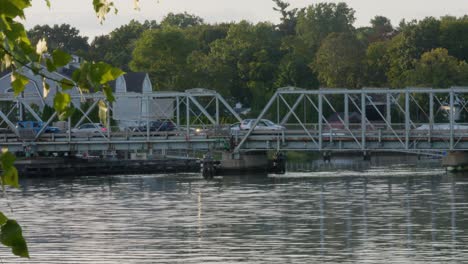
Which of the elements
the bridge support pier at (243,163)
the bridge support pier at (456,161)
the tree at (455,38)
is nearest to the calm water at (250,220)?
the bridge support pier at (456,161)

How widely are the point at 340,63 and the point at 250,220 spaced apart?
392ft

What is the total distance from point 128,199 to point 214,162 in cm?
2343

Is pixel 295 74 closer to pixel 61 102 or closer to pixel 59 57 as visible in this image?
pixel 61 102

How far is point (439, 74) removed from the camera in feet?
479

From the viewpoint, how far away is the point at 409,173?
8712 cm

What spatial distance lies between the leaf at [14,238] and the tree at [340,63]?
157200 millimetres

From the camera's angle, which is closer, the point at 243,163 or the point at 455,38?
the point at 243,163

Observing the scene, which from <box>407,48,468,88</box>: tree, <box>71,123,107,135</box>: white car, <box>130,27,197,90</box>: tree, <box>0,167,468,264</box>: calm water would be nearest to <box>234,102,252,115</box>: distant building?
<box>130,27,197,90</box>: tree

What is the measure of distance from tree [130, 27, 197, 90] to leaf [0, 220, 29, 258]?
146 meters

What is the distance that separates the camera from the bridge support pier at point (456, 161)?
89062 millimetres

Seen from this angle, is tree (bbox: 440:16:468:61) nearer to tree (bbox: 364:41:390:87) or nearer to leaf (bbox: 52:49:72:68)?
tree (bbox: 364:41:390:87)

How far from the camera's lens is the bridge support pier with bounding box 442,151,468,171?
89062 mm

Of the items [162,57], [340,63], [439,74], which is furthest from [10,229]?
[340,63]

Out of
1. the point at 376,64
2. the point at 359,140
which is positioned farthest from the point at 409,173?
the point at 376,64
